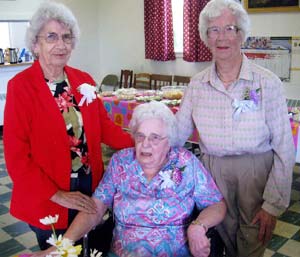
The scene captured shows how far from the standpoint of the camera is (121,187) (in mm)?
1789

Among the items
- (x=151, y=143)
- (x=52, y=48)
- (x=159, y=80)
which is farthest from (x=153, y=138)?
(x=159, y=80)

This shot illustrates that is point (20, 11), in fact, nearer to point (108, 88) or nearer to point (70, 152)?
point (108, 88)

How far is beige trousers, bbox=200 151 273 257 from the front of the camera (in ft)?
5.84

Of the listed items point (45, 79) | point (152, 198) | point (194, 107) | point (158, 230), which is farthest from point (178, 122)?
point (45, 79)

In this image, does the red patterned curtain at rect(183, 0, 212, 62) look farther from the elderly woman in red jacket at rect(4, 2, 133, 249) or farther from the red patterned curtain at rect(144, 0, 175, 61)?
the elderly woman in red jacket at rect(4, 2, 133, 249)

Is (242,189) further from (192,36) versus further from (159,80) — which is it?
(159,80)

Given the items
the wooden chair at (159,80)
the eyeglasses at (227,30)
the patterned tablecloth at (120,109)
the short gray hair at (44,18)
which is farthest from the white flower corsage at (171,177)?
the wooden chair at (159,80)

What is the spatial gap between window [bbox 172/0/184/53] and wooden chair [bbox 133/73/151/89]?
0.64 meters

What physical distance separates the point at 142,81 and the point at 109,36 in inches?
51.3

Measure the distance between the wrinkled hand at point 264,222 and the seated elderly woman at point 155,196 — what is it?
173 mm

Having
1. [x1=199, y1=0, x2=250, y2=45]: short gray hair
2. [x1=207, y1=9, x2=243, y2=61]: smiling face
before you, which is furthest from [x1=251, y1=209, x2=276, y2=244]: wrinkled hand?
[x1=199, y1=0, x2=250, y2=45]: short gray hair

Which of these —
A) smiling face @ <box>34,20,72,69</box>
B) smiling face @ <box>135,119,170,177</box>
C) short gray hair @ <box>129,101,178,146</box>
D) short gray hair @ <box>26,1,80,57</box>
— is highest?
short gray hair @ <box>26,1,80,57</box>

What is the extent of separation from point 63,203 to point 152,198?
1.25 feet

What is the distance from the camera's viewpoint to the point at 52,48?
168cm
